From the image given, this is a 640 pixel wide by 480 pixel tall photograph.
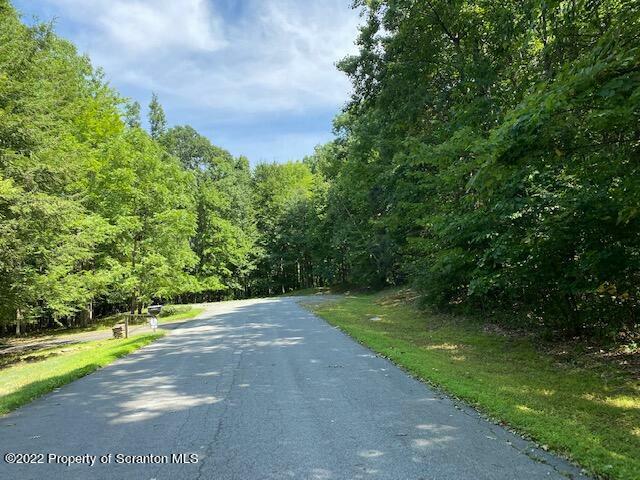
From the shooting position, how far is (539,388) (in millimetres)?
6707

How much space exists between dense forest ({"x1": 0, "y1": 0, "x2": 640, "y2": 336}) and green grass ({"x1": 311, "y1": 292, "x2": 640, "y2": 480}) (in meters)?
1.49

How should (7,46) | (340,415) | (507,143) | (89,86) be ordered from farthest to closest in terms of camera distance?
1. (89,86)
2. (7,46)
3. (340,415)
4. (507,143)

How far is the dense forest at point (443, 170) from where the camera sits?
5688 mm

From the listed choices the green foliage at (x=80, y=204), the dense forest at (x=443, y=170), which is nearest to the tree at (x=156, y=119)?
the green foliage at (x=80, y=204)

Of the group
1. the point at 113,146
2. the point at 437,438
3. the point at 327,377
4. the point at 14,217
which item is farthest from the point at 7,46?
the point at 437,438

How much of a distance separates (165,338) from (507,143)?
12.5 meters

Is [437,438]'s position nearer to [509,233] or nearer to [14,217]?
[509,233]

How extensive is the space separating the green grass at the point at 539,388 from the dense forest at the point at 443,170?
149 cm

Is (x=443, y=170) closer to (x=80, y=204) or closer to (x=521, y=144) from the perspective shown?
(x=521, y=144)

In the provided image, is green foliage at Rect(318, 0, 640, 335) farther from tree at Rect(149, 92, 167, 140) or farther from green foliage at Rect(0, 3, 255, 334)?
tree at Rect(149, 92, 167, 140)

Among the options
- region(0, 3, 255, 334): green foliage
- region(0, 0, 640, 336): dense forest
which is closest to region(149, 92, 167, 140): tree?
region(0, 3, 255, 334): green foliage

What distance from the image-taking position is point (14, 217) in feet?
46.7

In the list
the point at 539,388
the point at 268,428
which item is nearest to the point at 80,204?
the point at 268,428

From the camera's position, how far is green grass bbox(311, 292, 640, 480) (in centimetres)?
429
